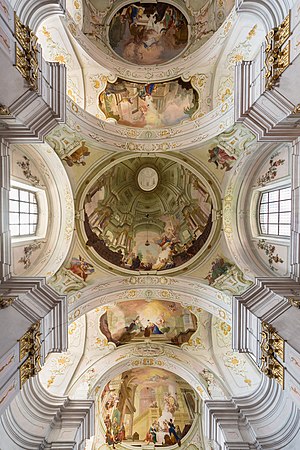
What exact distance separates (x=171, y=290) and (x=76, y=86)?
8165 mm

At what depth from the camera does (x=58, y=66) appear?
8.73 m

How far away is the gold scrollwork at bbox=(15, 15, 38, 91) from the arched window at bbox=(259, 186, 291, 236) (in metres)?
7.57

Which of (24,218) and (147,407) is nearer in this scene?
(24,218)

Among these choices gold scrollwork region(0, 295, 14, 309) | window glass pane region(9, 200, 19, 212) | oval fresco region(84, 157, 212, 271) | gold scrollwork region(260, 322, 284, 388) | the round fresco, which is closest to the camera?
gold scrollwork region(0, 295, 14, 309)

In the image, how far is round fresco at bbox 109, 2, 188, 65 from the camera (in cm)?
1223

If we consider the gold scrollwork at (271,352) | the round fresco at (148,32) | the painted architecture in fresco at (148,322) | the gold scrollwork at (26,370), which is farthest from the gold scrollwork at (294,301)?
the round fresco at (148,32)

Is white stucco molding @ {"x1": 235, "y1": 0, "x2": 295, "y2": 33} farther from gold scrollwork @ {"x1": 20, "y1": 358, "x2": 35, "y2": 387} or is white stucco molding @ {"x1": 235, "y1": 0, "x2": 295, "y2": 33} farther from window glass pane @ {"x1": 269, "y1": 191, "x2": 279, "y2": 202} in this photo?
gold scrollwork @ {"x1": 20, "y1": 358, "x2": 35, "y2": 387}

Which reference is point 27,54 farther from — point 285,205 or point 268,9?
point 285,205

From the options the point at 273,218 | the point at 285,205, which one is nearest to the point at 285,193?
the point at 285,205

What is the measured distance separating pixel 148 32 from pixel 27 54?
691 centimetres

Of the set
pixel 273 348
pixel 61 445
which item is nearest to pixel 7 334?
pixel 61 445

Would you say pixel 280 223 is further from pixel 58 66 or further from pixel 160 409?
pixel 160 409

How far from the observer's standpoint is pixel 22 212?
10953 millimetres

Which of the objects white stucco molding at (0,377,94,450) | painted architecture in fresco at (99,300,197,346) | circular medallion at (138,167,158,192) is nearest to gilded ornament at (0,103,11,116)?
circular medallion at (138,167,158,192)
